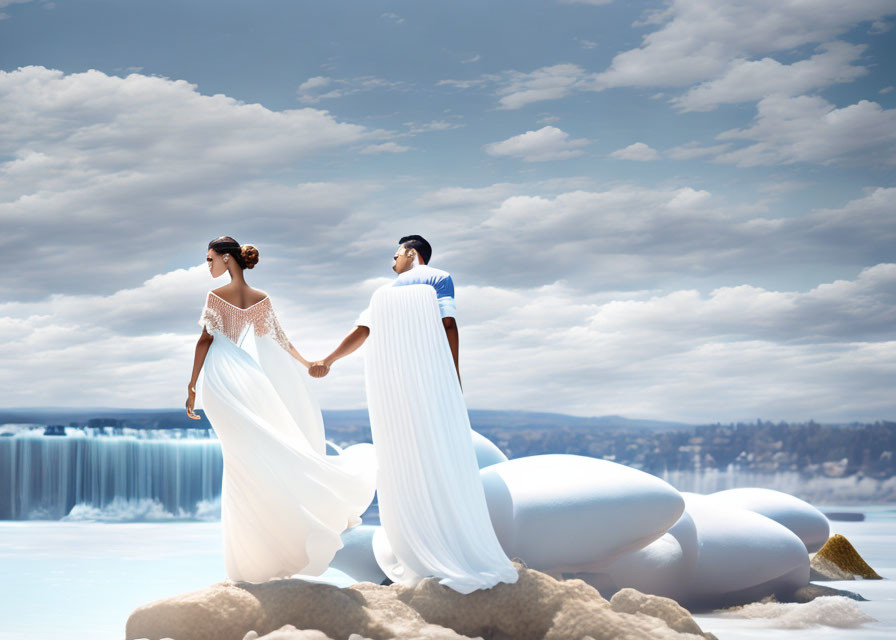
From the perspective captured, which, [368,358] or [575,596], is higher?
[368,358]

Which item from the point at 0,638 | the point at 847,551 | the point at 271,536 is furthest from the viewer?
the point at 847,551

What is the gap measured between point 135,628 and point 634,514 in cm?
314

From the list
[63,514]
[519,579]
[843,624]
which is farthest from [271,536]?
[63,514]

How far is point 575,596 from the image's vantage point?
4711 mm

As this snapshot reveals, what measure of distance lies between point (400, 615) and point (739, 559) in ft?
10.8

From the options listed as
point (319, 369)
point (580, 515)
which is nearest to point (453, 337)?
point (319, 369)

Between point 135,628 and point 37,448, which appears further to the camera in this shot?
point 37,448

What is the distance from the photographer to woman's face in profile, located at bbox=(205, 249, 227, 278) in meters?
5.20

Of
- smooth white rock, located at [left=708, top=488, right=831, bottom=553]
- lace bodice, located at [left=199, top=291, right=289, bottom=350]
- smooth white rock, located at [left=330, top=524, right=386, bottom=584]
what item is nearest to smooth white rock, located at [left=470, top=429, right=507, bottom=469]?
smooth white rock, located at [left=330, top=524, right=386, bottom=584]

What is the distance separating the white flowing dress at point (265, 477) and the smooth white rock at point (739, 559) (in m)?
2.99

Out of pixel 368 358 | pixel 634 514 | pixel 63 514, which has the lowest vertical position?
pixel 63 514

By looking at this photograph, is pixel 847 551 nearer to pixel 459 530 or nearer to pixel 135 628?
pixel 459 530

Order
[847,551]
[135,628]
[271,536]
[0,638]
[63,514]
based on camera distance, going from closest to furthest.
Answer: [135,628] < [271,536] < [0,638] < [847,551] < [63,514]

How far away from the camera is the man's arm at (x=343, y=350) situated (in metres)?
5.18
